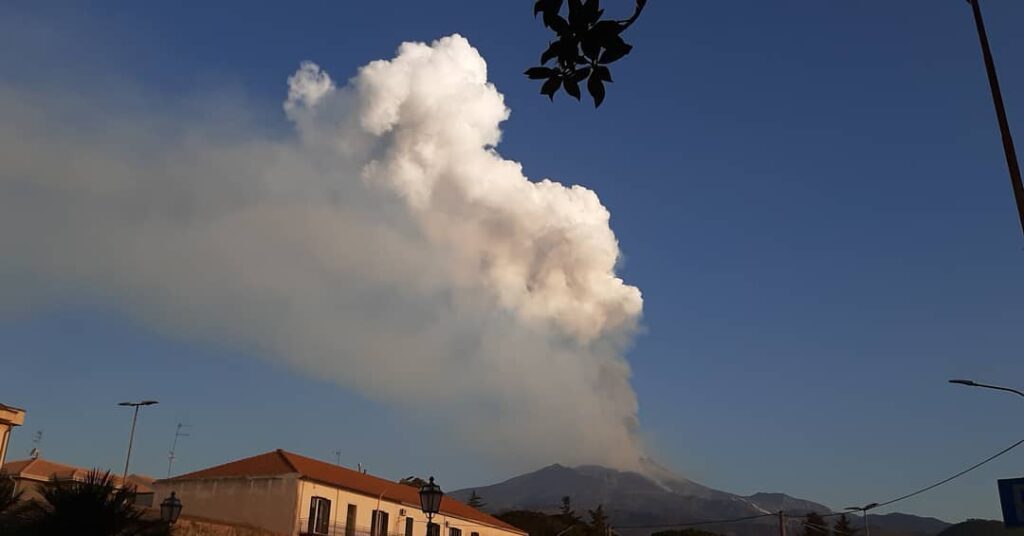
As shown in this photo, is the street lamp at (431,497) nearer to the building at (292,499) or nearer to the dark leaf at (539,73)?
the dark leaf at (539,73)

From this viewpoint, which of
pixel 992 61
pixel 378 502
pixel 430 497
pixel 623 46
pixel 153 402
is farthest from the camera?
pixel 153 402

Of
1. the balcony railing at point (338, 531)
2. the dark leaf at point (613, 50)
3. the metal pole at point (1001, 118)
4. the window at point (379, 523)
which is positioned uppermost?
the metal pole at point (1001, 118)

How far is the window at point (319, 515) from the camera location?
47.8 m

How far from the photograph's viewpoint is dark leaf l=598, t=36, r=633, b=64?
20.5ft

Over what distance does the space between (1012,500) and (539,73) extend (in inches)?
1022

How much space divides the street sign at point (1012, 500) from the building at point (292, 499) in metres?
32.7

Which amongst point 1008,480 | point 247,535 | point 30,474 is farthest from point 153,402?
point 1008,480

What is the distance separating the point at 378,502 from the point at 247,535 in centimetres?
1772

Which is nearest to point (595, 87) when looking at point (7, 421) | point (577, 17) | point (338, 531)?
point (577, 17)

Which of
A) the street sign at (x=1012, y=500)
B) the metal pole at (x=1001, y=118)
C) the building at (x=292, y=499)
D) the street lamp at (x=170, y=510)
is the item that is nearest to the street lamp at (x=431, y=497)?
the street lamp at (x=170, y=510)

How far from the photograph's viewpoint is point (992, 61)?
472 inches

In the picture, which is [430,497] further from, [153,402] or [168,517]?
[153,402]

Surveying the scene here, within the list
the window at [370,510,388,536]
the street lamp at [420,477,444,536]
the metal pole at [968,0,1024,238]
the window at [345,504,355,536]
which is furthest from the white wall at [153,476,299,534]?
the metal pole at [968,0,1024,238]

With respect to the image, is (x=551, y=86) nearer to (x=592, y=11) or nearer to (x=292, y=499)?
(x=592, y=11)
